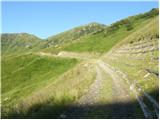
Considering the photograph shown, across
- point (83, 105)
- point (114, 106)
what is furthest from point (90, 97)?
point (114, 106)

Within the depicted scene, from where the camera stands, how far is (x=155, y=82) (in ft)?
71.7

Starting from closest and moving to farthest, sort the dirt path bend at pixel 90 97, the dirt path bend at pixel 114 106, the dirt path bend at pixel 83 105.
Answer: the dirt path bend at pixel 114 106, the dirt path bend at pixel 83 105, the dirt path bend at pixel 90 97

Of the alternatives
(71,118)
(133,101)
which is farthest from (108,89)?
(71,118)

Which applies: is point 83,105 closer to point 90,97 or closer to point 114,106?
point 114,106

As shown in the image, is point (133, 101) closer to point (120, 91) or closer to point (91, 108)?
point (91, 108)

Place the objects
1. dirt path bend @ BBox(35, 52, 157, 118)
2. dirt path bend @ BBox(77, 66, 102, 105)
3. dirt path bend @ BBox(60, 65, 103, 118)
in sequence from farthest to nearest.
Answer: dirt path bend @ BBox(77, 66, 102, 105)
dirt path bend @ BBox(60, 65, 103, 118)
dirt path bend @ BBox(35, 52, 157, 118)

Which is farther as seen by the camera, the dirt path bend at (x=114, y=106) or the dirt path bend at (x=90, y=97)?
the dirt path bend at (x=90, y=97)

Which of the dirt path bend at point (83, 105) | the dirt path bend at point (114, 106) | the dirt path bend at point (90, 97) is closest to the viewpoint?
the dirt path bend at point (114, 106)

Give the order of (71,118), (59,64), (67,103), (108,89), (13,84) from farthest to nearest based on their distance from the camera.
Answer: (59,64)
(13,84)
(108,89)
(67,103)
(71,118)

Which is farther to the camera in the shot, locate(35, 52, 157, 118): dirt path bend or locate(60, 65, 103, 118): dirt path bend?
locate(60, 65, 103, 118): dirt path bend

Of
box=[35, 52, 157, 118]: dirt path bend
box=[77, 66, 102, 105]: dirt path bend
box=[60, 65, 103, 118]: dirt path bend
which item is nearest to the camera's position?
box=[35, 52, 157, 118]: dirt path bend

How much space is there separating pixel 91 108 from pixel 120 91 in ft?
14.2

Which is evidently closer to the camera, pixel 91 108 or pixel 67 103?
pixel 91 108

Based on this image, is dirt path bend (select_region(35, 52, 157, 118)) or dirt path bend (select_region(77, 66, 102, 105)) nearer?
dirt path bend (select_region(35, 52, 157, 118))
